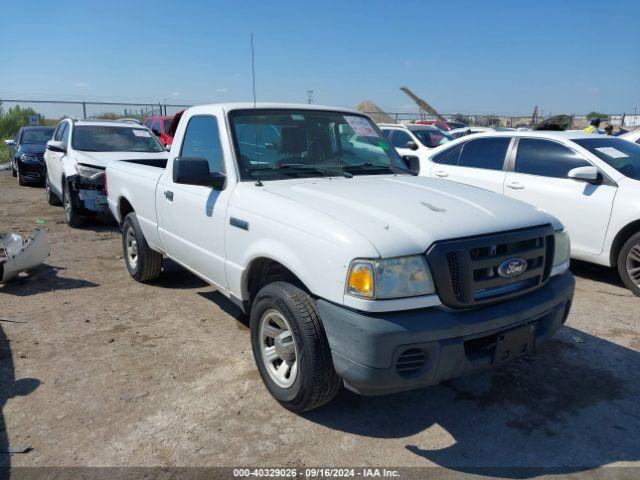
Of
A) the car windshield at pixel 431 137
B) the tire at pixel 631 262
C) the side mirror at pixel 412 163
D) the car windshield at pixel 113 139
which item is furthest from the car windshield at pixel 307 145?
the car windshield at pixel 431 137

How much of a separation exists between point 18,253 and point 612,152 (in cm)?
687

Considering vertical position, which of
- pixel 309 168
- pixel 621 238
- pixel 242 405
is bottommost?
pixel 242 405

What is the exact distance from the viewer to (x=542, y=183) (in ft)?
20.3

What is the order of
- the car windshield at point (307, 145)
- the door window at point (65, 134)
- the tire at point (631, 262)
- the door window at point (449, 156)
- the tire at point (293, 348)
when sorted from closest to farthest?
the tire at point (293, 348), the car windshield at point (307, 145), the tire at point (631, 262), the door window at point (449, 156), the door window at point (65, 134)

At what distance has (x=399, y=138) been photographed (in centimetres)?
1309

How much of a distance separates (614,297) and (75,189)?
25.6 feet

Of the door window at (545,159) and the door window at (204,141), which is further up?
the door window at (204,141)

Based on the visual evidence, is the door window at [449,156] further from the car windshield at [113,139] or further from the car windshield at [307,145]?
the car windshield at [113,139]

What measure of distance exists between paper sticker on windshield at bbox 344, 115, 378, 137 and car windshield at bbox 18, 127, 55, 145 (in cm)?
1217

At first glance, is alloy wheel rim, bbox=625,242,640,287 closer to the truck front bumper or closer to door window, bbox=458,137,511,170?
door window, bbox=458,137,511,170

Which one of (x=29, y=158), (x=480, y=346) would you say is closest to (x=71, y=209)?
(x=29, y=158)

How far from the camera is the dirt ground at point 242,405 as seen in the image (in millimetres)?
2852

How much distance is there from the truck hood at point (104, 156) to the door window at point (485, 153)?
4.63 m

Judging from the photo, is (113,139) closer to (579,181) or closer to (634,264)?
(579,181)
